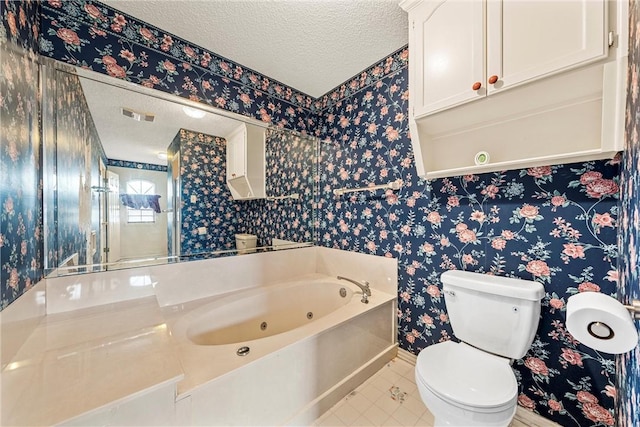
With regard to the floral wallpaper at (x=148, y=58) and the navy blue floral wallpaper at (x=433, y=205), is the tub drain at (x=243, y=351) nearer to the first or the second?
the navy blue floral wallpaper at (x=433, y=205)

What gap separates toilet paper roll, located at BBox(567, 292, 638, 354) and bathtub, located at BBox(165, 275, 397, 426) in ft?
3.47

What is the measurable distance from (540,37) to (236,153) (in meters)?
2.00

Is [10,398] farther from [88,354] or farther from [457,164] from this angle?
[457,164]

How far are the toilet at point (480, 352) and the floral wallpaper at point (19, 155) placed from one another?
1.78m

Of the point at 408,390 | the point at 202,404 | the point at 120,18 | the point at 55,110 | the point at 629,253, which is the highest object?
the point at 120,18

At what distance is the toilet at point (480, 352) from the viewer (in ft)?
3.27

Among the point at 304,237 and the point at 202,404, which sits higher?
the point at 304,237

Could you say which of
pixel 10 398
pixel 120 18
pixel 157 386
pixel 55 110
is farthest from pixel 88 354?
pixel 120 18

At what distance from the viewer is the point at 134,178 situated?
1.65 metres

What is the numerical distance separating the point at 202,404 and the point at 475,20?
2171 millimetres

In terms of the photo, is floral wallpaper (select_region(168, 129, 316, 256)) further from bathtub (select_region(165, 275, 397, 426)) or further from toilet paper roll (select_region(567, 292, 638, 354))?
toilet paper roll (select_region(567, 292, 638, 354))

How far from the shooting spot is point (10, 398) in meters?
0.73

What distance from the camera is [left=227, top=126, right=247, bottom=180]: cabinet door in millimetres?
2039

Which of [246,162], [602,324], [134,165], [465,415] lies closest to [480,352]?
[465,415]
